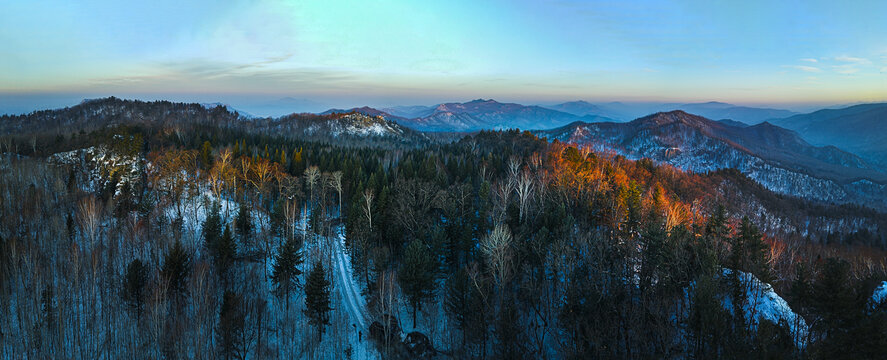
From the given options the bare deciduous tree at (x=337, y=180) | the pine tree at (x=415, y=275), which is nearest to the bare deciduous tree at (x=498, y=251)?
the pine tree at (x=415, y=275)

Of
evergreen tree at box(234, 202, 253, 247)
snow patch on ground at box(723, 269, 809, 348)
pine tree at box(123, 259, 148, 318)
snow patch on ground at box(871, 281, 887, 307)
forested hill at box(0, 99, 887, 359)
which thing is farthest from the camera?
evergreen tree at box(234, 202, 253, 247)

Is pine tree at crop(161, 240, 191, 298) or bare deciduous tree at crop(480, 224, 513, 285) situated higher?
bare deciduous tree at crop(480, 224, 513, 285)

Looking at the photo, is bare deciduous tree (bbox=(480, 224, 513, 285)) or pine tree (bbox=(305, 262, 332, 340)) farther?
pine tree (bbox=(305, 262, 332, 340))

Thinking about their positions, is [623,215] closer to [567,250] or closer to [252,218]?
[567,250]

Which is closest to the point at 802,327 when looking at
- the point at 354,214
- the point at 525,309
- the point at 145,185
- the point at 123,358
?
the point at 525,309

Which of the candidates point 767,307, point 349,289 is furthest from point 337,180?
point 767,307

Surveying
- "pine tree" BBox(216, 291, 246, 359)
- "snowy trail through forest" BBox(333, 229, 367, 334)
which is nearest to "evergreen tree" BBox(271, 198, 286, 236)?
"snowy trail through forest" BBox(333, 229, 367, 334)

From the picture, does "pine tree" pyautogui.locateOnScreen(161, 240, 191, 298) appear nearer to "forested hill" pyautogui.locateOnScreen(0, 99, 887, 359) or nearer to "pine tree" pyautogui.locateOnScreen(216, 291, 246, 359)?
"forested hill" pyautogui.locateOnScreen(0, 99, 887, 359)
